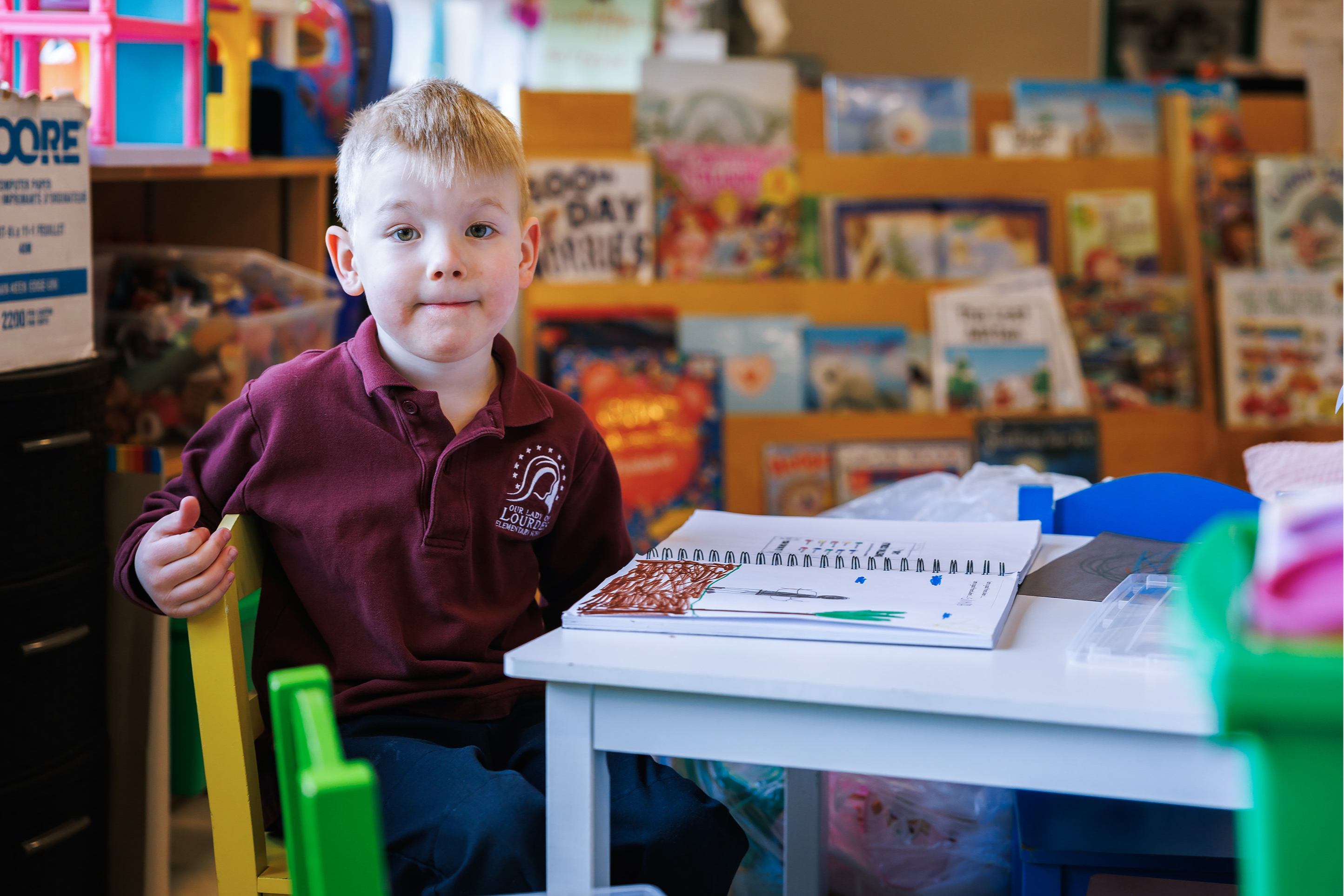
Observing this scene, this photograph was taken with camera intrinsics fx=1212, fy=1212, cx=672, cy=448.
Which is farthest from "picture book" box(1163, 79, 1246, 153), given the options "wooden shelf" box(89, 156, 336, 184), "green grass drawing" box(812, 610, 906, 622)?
"green grass drawing" box(812, 610, 906, 622)

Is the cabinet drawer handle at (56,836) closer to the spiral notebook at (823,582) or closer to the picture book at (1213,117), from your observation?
the spiral notebook at (823,582)

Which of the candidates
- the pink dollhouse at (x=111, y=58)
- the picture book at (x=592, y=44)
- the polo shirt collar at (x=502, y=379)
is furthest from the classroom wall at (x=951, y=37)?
the polo shirt collar at (x=502, y=379)

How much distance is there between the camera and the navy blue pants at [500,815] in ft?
3.04

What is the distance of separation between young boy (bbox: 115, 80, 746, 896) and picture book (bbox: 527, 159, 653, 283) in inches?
62.3

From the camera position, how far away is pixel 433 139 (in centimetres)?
107

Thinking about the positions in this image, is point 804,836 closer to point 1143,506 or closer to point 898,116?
point 1143,506

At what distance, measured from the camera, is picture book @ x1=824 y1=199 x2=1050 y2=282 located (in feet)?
9.32

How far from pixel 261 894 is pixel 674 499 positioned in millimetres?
1734

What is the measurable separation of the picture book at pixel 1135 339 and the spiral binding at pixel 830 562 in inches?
78.3

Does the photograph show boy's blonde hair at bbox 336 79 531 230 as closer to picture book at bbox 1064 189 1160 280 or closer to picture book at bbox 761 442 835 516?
picture book at bbox 761 442 835 516

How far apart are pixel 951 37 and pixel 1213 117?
182 centimetres

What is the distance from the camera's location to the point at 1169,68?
14.3ft

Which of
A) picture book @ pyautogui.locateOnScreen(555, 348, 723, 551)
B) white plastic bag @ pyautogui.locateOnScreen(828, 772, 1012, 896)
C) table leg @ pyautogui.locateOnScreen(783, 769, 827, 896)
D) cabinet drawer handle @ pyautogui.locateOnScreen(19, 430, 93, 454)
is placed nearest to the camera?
cabinet drawer handle @ pyautogui.locateOnScreen(19, 430, 93, 454)

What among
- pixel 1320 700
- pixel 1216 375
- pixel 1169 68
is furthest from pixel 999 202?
pixel 1320 700
